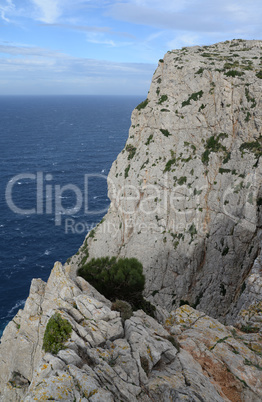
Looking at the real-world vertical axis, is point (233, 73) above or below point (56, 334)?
above

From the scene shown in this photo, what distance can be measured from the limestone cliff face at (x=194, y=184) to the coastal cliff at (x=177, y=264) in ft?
0.61

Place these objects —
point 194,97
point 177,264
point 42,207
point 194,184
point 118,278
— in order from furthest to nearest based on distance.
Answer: point 42,207
point 194,97
point 194,184
point 177,264
point 118,278

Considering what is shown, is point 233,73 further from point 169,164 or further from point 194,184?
point 194,184

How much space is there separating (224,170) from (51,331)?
36.9 meters

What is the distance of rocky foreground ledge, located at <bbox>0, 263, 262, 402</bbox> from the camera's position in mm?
15984

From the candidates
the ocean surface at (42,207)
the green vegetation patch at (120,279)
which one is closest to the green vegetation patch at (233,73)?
the green vegetation patch at (120,279)

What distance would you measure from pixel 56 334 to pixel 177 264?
104 ft

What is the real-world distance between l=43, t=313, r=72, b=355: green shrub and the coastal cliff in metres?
0.40

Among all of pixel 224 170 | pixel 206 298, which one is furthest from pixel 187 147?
pixel 206 298

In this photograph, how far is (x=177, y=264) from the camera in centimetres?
4825

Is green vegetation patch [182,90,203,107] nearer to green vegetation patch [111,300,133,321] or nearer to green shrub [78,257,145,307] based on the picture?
green shrub [78,257,145,307]

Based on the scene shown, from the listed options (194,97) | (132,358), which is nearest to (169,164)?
(194,97)

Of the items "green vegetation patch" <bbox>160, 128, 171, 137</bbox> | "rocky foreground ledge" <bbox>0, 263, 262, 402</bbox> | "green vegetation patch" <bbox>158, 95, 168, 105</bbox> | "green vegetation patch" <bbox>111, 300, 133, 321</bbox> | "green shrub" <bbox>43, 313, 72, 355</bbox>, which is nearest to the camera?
"rocky foreground ledge" <bbox>0, 263, 262, 402</bbox>

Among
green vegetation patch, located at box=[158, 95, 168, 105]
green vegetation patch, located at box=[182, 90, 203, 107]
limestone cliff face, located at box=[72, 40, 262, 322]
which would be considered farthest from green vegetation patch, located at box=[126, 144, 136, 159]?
green vegetation patch, located at box=[182, 90, 203, 107]
